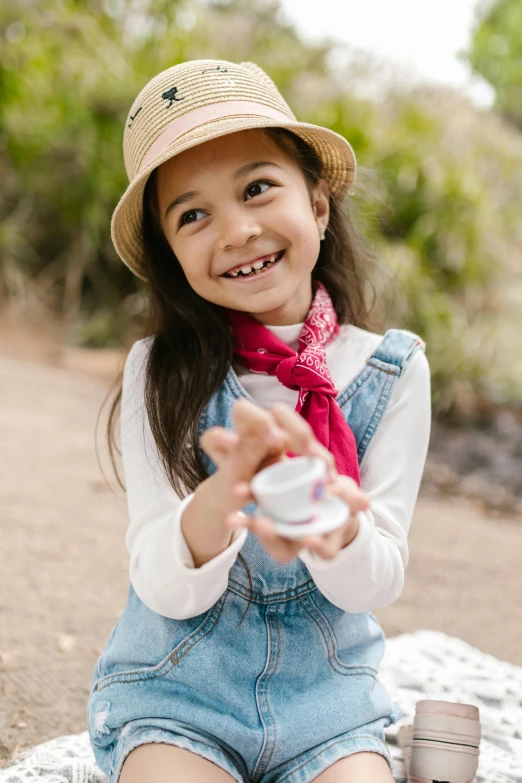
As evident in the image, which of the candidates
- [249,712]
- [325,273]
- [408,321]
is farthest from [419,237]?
[249,712]

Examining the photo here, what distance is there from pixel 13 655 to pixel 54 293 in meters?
5.48

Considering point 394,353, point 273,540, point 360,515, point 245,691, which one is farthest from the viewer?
point 394,353

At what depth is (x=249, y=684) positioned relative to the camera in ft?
5.48

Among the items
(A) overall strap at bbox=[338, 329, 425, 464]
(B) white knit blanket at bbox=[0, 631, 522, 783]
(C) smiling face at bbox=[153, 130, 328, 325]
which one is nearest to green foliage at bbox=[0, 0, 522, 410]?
(B) white knit blanket at bbox=[0, 631, 522, 783]

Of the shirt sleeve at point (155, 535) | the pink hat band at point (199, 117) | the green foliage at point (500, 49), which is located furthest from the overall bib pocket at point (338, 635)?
the green foliage at point (500, 49)

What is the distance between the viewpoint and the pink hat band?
1.71 metres

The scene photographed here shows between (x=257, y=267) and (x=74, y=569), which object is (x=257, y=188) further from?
(x=74, y=569)

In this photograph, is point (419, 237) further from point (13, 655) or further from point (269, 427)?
point (269, 427)

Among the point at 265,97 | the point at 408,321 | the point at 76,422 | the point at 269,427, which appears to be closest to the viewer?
the point at 269,427

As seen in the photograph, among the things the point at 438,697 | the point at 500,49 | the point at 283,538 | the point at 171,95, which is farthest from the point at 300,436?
the point at 500,49

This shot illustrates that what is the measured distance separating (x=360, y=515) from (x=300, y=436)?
0.37 m

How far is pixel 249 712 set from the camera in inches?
64.7

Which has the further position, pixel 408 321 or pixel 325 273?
pixel 408 321

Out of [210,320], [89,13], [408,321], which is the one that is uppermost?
[210,320]
